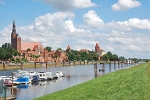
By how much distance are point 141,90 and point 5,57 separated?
134546 millimetres

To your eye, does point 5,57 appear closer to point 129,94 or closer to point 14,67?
point 14,67

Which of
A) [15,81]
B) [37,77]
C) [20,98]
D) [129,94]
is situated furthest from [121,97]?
[37,77]

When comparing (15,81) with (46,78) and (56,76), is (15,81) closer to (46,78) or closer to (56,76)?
(46,78)

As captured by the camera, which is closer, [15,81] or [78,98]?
[78,98]

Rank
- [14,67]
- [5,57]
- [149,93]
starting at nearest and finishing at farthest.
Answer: [149,93] < [14,67] < [5,57]

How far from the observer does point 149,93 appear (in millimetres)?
16562

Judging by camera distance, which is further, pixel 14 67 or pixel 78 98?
pixel 14 67

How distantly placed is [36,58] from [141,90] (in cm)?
18130

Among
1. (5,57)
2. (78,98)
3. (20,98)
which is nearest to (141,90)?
(78,98)

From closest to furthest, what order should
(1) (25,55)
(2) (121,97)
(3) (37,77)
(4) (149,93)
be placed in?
(4) (149,93), (2) (121,97), (3) (37,77), (1) (25,55)

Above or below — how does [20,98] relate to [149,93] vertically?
below

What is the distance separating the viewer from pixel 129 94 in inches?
717

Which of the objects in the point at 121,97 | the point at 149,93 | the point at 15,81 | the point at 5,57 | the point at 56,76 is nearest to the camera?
the point at 149,93

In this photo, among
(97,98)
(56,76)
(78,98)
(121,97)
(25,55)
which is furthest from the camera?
(25,55)
